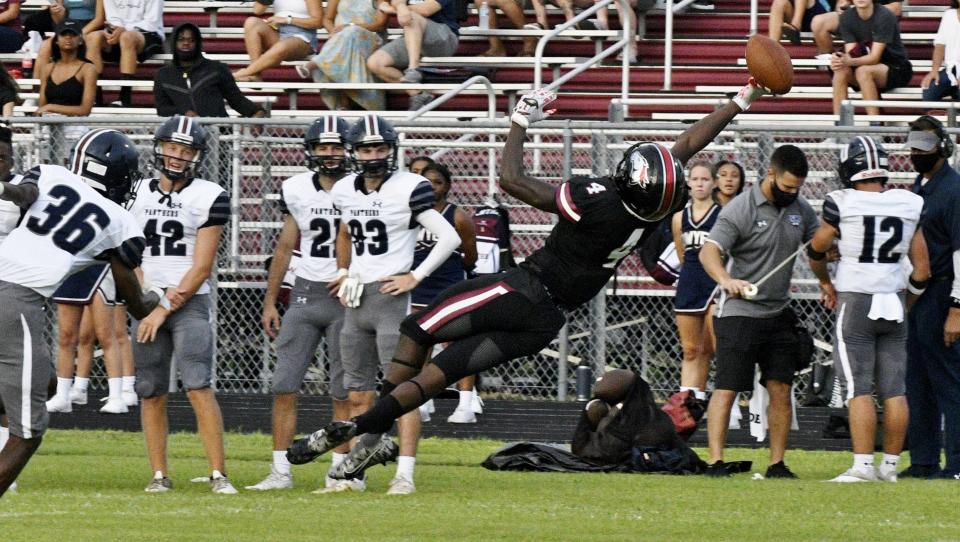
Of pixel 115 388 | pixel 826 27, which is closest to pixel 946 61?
pixel 826 27

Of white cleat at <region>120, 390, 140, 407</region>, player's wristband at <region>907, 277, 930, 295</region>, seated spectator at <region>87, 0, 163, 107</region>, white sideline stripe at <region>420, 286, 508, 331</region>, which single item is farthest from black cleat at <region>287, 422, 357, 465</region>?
seated spectator at <region>87, 0, 163, 107</region>

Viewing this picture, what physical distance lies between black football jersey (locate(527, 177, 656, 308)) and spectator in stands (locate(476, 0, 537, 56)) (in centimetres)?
852

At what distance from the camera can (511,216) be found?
1346 centimetres

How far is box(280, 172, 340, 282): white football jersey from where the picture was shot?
9.00 m

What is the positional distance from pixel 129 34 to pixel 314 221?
7.78m

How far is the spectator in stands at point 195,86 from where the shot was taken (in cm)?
1415

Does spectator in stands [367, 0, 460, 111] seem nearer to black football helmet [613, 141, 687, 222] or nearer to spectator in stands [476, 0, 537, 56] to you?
spectator in stands [476, 0, 537, 56]

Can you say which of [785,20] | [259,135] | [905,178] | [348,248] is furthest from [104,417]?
[785,20]

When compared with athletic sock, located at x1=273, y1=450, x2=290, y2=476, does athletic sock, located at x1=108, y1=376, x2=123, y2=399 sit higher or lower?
lower

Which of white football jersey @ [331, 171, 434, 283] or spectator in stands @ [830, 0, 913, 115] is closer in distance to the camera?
white football jersey @ [331, 171, 434, 283]

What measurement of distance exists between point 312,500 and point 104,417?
440 cm

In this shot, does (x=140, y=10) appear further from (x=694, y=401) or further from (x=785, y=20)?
(x=694, y=401)

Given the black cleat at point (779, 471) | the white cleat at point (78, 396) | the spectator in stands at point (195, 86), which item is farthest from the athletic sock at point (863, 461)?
the spectator in stands at point (195, 86)

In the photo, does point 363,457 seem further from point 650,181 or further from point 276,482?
point 650,181
